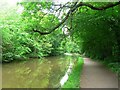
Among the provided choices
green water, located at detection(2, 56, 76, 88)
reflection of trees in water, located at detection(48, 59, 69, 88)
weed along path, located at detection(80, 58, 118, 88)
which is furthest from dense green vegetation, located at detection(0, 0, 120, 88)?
green water, located at detection(2, 56, 76, 88)

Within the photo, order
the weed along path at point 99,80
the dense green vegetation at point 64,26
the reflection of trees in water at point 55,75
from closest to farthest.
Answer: the dense green vegetation at point 64,26
the weed along path at point 99,80
the reflection of trees in water at point 55,75

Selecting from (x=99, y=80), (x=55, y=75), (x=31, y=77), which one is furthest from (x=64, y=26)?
(x=55, y=75)

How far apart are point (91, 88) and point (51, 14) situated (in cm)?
400

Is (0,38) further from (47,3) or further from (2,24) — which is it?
(47,3)

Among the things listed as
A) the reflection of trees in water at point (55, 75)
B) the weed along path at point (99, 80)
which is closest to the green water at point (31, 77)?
the reflection of trees in water at point (55, 75)

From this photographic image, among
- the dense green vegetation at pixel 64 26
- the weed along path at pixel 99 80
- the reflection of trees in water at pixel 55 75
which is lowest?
the reflection of trees in water at pixel 55 75

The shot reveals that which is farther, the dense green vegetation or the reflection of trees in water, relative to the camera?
the reflection of trees in water

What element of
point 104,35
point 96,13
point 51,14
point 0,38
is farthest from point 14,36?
point 51,14

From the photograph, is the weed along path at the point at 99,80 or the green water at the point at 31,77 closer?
the weed along path at the point at 99,80

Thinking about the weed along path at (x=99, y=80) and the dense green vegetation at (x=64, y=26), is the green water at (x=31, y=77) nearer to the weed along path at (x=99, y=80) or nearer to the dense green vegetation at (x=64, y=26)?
the dense green vegetation at (x=64, y=26)

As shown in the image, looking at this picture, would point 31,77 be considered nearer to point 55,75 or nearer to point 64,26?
point 55,75

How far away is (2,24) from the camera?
25.9 meters

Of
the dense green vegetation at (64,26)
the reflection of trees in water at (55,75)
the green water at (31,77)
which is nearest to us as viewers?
the dense green vegetation at (64,26)

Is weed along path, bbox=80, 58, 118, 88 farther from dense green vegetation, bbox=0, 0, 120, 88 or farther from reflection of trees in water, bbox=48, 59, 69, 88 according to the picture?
reflection of trees in water, bbox=48, 59, 69, 88
